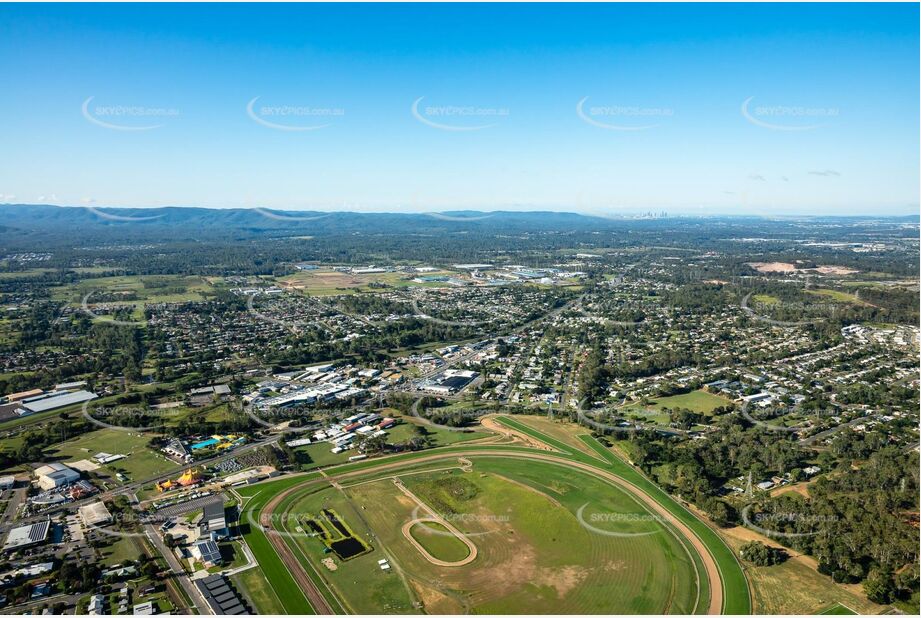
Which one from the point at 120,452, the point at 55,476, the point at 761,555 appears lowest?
the point at 761,555

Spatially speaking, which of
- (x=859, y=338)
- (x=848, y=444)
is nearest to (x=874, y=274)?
(x=859, y=338)

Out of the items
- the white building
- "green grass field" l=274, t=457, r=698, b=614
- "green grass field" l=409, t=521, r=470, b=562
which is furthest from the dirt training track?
the white building

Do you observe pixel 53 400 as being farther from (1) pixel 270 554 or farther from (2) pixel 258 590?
(2) pixel 258 590

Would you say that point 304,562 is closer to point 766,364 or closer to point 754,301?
point 766,364

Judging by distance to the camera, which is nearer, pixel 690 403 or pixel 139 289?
pixel 690 403

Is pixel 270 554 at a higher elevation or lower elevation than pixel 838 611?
higher

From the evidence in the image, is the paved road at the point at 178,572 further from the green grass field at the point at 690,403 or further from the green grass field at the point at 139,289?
the green grass field at the point at 139,289

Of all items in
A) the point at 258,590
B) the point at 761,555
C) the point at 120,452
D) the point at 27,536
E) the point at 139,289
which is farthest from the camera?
the point at 139,289

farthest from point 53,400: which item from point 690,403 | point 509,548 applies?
point 690,403

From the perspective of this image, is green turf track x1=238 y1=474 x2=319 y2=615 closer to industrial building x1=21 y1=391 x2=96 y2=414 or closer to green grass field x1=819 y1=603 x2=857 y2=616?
green grass field x1=819 y1=603 x2=857 y2=616
